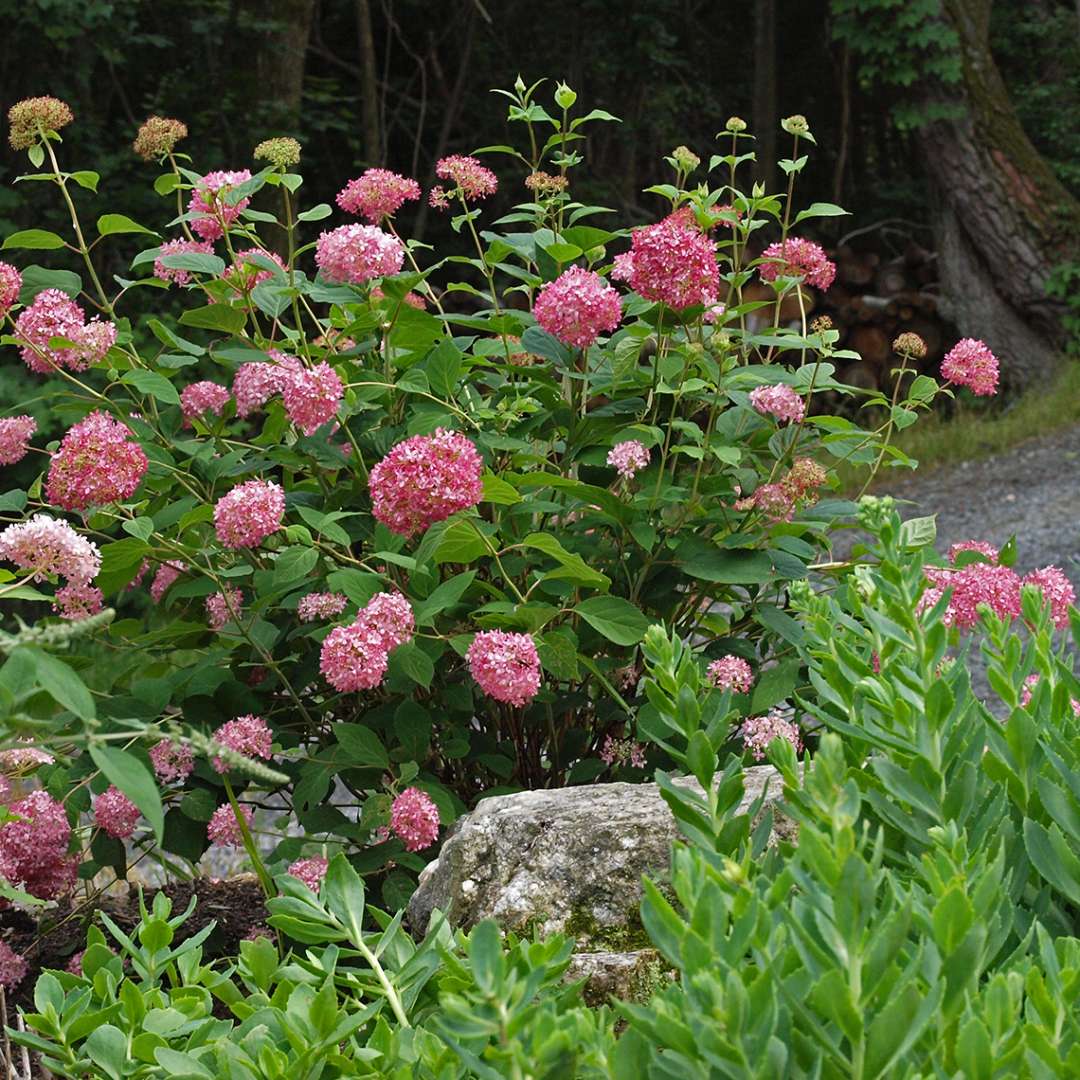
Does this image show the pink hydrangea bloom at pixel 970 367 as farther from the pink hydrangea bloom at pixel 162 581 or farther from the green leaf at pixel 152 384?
the pink hydrangea bloom at pixel 162 581

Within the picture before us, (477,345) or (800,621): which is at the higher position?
(477,345)

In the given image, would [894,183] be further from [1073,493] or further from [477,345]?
[477,345]

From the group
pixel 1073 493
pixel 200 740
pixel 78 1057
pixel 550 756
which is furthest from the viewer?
pixel 1073 493

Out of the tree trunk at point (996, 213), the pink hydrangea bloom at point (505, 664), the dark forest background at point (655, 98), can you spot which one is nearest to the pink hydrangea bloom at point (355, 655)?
the pink hydrangea bloom at point (505, 664)

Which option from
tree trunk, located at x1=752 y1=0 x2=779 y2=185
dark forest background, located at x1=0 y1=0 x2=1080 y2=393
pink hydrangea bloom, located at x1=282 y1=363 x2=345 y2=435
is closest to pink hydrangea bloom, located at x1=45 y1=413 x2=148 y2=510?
pink hydrangea bloom, located at x1=282 y1=363 x2=345 y2=435

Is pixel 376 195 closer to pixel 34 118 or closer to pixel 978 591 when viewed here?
pixel 34 118

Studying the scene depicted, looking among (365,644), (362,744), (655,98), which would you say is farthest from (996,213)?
(365,644)

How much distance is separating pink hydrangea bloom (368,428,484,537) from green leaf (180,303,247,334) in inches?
20.6

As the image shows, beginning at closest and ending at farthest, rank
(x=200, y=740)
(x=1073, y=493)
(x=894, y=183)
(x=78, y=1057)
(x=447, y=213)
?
(x=200, y=740) → (x=78, y=1057) → (x=1073, y=493) → (x=447, y=213) → (x=894, y=183)

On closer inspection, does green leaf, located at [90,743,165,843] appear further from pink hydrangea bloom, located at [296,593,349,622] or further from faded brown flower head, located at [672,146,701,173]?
faded brown flower head, located at [672,146,701,173]

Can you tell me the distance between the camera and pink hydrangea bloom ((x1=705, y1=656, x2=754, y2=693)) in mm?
2090

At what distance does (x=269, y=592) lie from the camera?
2.13 metres

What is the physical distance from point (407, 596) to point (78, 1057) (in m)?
1.03

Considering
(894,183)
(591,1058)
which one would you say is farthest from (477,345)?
(894,183)
